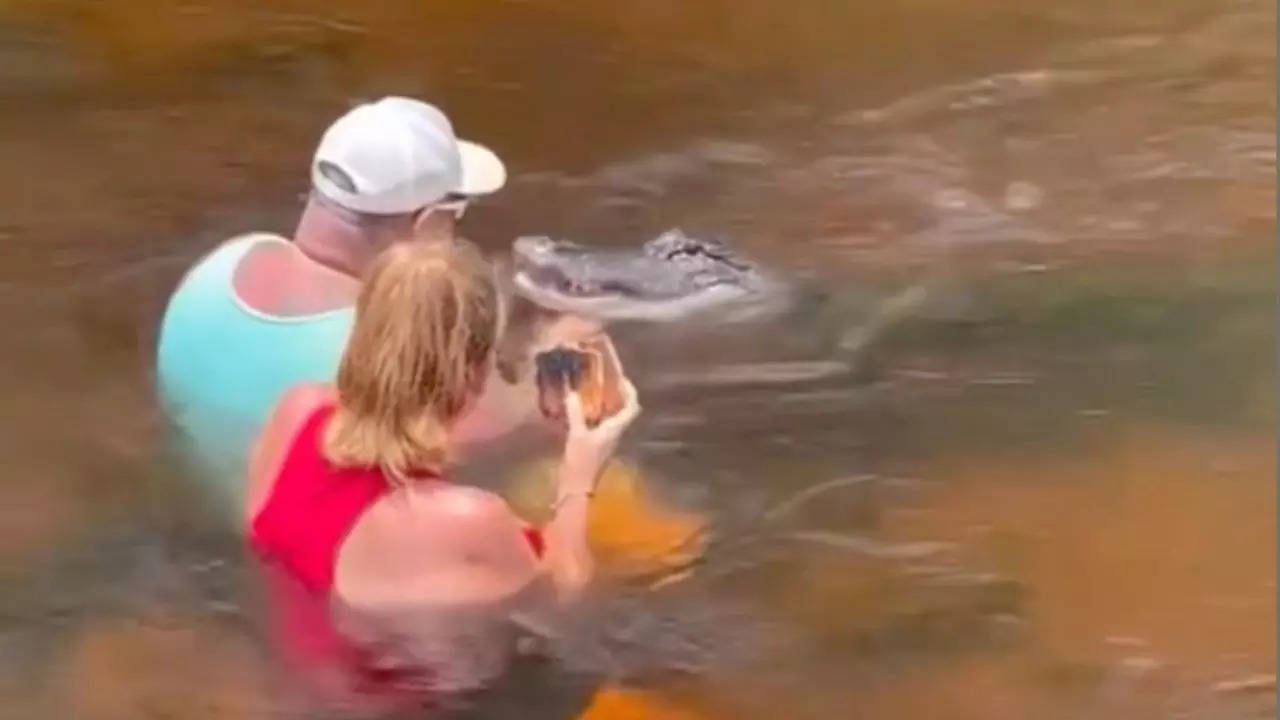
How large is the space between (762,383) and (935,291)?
11cm

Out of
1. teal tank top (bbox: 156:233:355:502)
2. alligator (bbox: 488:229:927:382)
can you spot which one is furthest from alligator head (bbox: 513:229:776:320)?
teal tank top (bbox: 156:233:355:502)

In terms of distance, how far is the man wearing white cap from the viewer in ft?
3.46

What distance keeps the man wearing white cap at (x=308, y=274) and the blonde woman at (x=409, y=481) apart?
19 millimetres

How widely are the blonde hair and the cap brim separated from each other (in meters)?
0.05

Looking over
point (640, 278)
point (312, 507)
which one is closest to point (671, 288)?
point (640, 278)

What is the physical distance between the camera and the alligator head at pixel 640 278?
3.49ft

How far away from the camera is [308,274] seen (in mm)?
1062

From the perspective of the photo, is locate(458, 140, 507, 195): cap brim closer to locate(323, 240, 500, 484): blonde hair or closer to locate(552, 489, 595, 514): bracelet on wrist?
locate(323, 240, 500, 484): blonde hair

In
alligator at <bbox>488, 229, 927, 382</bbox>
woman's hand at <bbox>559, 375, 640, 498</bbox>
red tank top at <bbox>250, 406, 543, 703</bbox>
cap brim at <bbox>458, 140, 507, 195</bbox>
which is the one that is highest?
cap brim at <bbox>458, 140, 507, 195</bbox>

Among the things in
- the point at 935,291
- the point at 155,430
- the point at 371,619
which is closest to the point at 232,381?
the point at 155,430

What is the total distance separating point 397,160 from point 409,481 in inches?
7.1

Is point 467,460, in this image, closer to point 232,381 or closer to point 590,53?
point 232,381

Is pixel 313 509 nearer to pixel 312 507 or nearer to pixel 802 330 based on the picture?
pixel 312 507

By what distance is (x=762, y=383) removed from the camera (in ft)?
3.46
